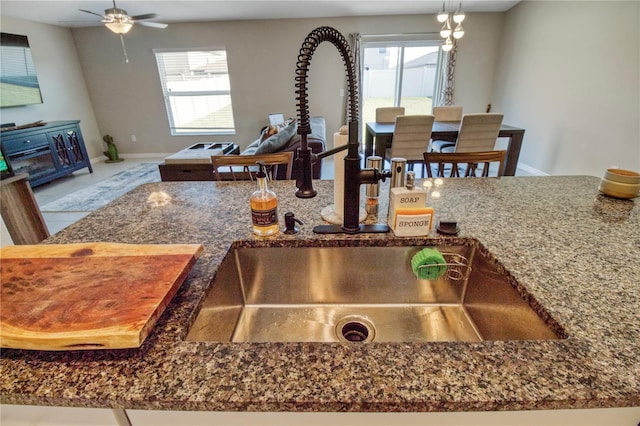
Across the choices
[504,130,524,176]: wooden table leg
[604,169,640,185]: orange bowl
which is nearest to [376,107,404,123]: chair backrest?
[504,130,524,176]: wooden table leg

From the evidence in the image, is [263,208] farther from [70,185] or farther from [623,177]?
[70,185]

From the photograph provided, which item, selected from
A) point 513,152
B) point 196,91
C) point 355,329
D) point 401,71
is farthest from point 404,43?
point 355,329

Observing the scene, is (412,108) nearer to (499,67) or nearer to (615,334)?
(499,67)

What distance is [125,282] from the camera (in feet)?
1.82

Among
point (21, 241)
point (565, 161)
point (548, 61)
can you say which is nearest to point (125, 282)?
point (21, 241)

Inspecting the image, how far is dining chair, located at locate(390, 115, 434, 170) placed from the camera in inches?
122

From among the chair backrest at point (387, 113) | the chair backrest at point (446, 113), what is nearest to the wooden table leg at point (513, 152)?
the chair backrest at point (446, 113)

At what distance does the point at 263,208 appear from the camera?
2.62 ft

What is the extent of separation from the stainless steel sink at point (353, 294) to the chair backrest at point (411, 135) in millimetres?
2584

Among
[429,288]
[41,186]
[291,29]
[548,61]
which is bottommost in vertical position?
[41,186]

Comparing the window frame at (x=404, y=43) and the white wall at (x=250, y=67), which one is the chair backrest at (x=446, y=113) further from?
the white wall at (x=250, y=67)

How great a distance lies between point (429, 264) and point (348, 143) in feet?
1.24

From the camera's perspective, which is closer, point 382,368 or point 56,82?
point 382,368

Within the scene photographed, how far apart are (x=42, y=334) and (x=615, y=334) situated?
92 cm
